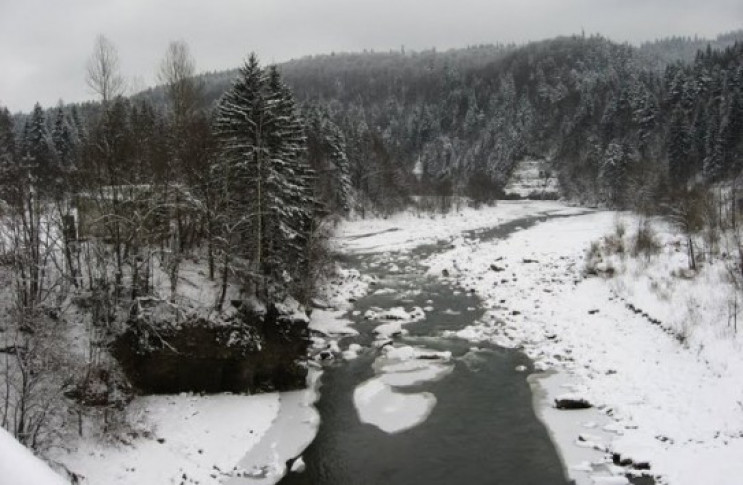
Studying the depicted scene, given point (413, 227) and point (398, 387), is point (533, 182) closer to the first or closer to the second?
point (413, 227)

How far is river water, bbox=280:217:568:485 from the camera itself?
1770 centimetres

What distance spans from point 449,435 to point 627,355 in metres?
10.8

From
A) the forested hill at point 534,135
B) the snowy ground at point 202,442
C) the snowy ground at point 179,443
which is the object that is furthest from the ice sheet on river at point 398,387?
the forested hill at point 534,135

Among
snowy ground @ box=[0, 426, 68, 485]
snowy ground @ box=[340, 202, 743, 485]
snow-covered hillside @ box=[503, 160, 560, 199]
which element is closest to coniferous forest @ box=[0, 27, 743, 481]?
snowy ground @ box=[340, 202, 743, 485]

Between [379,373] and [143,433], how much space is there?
10.6m

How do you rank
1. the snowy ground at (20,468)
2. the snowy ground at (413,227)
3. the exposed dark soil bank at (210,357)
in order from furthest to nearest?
1. the snowy ground at (413,227)
2. the exposed dark soil bank at (210,357)
3. the snowy ground at (20,468)

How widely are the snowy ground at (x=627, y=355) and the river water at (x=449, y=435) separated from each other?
3.42 feet

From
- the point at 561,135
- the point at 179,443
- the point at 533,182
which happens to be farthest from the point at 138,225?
the point at 561,135

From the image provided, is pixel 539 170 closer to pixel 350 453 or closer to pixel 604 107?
pixel 604 107

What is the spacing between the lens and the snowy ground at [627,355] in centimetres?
1772

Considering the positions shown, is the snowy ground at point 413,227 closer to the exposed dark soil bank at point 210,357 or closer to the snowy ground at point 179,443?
the exposed dark soil bank at point 210,357

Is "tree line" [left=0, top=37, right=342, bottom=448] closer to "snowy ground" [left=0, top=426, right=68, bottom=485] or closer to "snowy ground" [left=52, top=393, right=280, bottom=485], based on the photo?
"snowy ground" [left=52, top=393, right=280, bottom=485]

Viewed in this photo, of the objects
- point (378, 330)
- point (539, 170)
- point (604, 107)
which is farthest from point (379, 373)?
point (604, 107)

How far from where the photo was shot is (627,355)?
2578 cm
